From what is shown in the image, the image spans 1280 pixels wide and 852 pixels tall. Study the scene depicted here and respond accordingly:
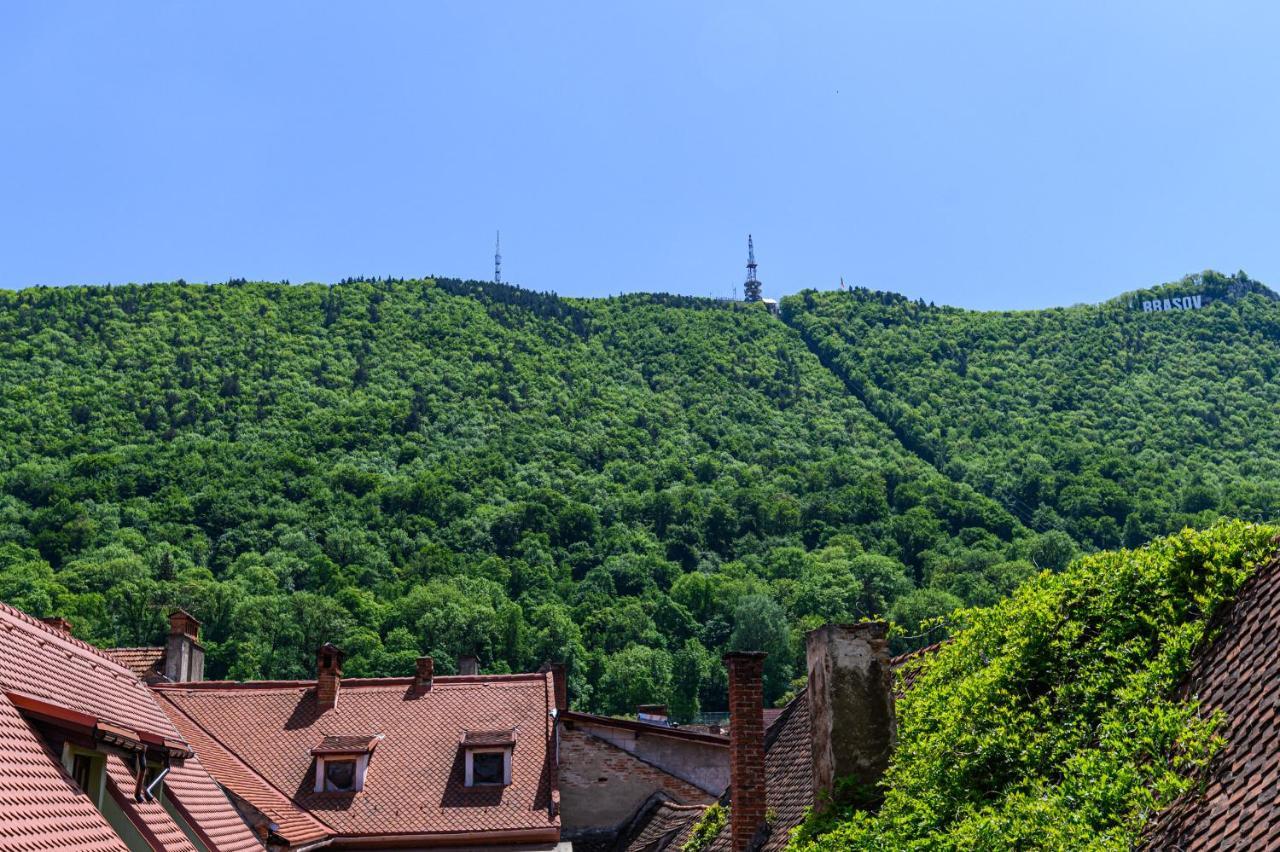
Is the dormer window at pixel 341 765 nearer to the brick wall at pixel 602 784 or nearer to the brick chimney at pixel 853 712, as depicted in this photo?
the brick wall at pixel 602 784

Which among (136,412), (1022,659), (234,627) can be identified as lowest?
(234,627)

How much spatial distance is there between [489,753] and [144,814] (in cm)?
1496

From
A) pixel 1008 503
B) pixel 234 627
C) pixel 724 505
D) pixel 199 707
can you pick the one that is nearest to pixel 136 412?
pixel 234 627

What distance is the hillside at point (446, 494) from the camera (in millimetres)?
108125

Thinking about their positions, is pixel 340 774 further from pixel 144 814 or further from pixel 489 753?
pixel 144 814

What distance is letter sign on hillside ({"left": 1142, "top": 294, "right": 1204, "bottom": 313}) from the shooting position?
18750 cm

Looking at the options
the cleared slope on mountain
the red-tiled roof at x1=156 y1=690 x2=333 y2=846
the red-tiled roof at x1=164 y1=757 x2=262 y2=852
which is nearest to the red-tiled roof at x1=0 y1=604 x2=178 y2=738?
the red-tiled roof at x1=164 y1=757 x2=262 y2=852

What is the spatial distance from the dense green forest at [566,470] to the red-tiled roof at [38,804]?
281 feet

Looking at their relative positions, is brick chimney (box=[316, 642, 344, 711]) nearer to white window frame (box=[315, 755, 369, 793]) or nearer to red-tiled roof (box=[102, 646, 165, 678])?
white window frame (box=[315, 755, 369, 793])

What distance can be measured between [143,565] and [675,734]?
3606 inches

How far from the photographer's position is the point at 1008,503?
141500 mm

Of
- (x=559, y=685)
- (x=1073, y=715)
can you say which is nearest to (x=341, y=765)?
(x=559, y=685)

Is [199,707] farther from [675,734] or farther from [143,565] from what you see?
[143,565]

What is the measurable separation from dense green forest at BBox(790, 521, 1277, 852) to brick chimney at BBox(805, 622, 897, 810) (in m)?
0.84
